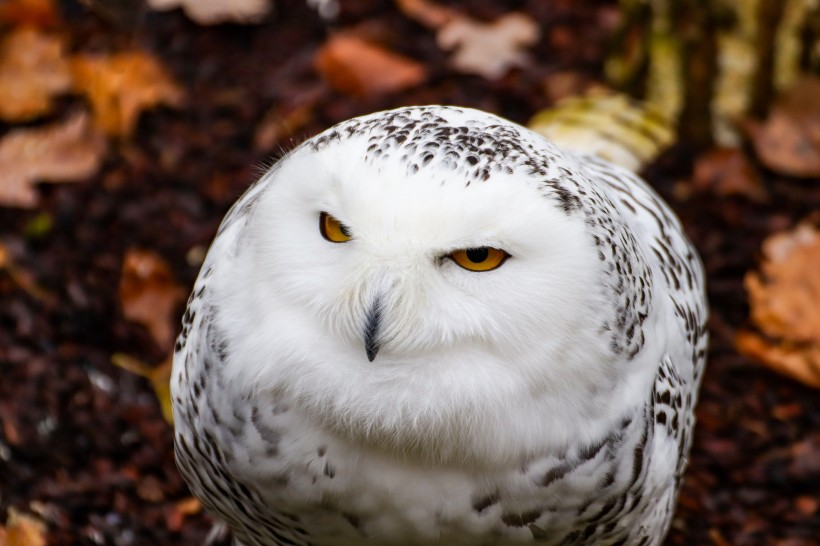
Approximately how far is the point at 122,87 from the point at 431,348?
2986mm

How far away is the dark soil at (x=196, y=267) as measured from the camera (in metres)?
3.90

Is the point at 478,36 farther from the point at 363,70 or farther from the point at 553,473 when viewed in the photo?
the point at 553,473

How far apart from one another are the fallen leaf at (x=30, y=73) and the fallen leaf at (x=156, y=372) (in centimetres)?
133

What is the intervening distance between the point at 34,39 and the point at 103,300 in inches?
53.5

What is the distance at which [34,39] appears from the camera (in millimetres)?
5020

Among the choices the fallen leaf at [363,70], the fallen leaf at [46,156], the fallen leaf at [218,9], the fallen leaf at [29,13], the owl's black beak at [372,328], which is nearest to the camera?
the owl's black beak at [372,328]

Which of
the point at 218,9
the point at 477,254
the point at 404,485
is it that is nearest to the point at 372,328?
the point at 477,254

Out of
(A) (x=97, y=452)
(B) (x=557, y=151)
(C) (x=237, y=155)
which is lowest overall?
(A) (x=97, y=452)

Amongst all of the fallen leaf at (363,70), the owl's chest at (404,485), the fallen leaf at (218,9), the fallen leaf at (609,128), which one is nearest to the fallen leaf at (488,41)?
the fallen leaf at (363,70)

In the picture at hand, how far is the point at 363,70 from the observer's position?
208 inches

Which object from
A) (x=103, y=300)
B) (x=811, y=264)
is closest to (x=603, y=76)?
(x=811, y=264)

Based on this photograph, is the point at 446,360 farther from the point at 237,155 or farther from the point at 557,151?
the point at 237,155

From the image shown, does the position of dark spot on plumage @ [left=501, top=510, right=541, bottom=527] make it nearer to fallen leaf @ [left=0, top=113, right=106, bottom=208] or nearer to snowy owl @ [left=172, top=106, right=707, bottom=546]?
snowy owl @ [left=172, top=106, right=707, bottom=546]

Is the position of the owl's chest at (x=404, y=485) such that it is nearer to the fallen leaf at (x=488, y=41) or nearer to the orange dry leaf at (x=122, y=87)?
the orange dry leaf at (x=122, y=87)
